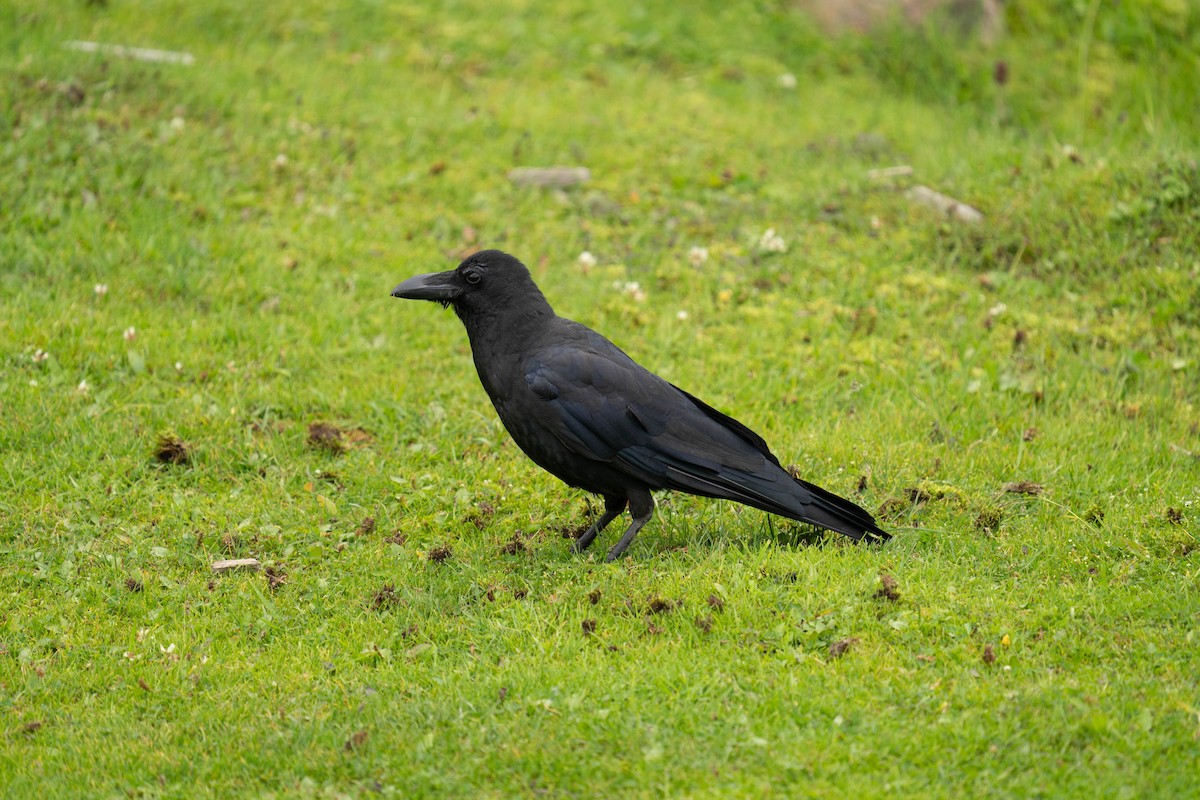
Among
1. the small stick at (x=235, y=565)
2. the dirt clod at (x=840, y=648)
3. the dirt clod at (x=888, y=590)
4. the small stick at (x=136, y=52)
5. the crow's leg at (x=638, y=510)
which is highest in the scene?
the small stick at (x=136, y=52)

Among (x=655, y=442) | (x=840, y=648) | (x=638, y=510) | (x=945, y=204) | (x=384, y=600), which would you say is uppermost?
(x=945, y=204)

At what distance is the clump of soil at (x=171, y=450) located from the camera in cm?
626

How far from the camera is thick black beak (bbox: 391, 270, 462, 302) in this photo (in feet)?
19.0

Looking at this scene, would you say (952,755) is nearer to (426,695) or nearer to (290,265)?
(426,695)

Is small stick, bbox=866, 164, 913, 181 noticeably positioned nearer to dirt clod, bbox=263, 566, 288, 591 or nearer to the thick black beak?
the thick black beak

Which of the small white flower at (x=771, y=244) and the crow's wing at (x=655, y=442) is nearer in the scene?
the crow's wing at (x=655, y=442)

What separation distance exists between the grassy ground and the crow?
0.21m

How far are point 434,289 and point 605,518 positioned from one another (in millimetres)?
1348

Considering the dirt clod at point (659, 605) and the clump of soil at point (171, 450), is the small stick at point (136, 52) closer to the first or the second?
the clump of soil at point (171, 450)

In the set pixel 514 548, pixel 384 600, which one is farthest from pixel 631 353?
pixel 384 600

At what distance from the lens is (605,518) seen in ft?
18.8

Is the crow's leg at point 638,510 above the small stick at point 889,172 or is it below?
below

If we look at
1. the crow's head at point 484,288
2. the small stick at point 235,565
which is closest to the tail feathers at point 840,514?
the crow's head at point 484,288

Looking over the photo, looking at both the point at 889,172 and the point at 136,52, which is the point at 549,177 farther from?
the point at 136,52
